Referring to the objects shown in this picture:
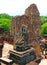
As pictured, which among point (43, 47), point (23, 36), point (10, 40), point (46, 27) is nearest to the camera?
point (23, 36)

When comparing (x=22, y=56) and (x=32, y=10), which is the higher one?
(x=32, y=10)

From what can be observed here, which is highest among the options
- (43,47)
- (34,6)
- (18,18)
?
(34,6)

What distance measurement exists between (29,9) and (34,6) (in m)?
0.86

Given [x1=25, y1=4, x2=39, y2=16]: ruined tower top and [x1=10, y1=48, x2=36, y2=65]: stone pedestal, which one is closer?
[x1=10, y1=48, x2=36, y2=65]: stone pedestal

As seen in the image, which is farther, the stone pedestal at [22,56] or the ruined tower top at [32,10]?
the ruined tower top at [32,10]

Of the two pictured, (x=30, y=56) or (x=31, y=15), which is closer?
(x=30, y=56)

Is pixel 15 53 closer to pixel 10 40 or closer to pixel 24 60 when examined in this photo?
pixel 24 60

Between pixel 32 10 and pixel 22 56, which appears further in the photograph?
pixel 32 10

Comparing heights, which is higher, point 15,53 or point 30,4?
point 30,4

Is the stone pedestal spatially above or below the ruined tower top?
below

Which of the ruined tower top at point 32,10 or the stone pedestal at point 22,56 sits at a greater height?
the ruined tower top at point 32,10

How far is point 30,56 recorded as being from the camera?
9.56 metres

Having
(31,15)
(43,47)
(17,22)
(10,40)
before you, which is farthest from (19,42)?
(31,15)

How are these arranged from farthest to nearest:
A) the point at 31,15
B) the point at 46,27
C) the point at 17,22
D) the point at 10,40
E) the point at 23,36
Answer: the point at 46,27, the point at 31,15, the point at 17,22, the point at 10,40, the point at 23,36
